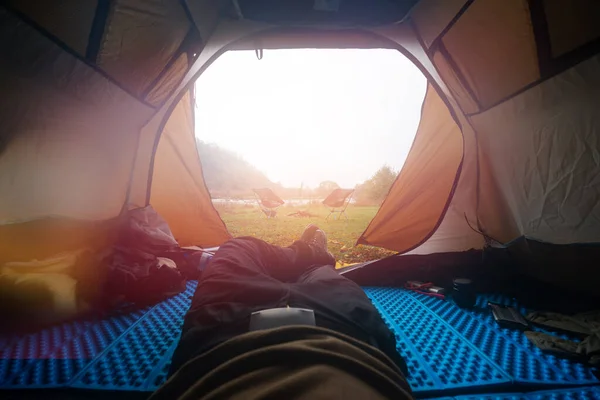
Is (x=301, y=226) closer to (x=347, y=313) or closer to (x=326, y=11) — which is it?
(x=326, y=11)

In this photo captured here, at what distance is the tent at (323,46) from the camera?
3.12 feet

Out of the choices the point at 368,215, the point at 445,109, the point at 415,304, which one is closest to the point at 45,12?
the point at 415,304

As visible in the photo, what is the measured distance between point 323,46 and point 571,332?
1.95 meters

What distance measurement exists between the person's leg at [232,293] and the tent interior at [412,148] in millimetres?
605

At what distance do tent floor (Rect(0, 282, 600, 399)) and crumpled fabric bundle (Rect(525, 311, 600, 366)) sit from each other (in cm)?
3

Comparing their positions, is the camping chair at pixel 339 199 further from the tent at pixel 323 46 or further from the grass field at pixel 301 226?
the tent at pixel 323 46

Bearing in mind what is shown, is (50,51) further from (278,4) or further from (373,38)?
(373,38)

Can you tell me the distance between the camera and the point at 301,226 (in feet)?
12.5

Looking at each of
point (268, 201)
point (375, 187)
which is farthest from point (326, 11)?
point (375, 187)

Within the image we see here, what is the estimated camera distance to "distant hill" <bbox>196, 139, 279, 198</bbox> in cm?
490

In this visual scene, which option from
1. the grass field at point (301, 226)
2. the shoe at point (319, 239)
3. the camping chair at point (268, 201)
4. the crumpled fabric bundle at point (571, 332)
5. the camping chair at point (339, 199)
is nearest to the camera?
the crumpled fabric bundle at point (571, 332)

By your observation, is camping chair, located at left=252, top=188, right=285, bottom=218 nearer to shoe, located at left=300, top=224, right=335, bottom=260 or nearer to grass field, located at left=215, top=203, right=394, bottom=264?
grass field, located at left=215, top=203, right=394, bottom=264

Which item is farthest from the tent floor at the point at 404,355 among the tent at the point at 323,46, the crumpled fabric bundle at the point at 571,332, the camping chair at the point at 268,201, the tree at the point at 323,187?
the tree at the point at 323,187

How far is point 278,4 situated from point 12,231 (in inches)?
67.3
